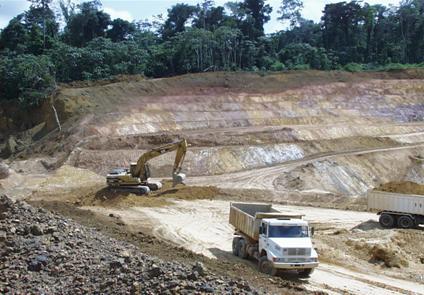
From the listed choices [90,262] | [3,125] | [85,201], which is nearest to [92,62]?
[3,125]

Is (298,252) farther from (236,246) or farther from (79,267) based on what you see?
(79,267)

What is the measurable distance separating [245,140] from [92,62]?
27.4 meters

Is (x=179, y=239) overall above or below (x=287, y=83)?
below

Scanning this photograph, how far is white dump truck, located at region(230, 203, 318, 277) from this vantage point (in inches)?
797

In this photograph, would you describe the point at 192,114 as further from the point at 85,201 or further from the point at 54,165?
the point at 85,201

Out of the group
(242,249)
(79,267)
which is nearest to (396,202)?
(242,249)

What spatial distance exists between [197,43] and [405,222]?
49527mm

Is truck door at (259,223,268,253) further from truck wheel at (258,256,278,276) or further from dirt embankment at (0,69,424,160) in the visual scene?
dirt embankment at (0,69,424,160)

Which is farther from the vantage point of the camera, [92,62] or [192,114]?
[92,62]

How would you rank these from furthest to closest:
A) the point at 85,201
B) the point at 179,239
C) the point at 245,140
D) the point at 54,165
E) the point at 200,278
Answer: the point at 245,140 < the point at 54,165 < the point at 85,201 < the point at 179,239 < the point at 200,278

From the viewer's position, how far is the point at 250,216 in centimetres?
2288

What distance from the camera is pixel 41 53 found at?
7756cm

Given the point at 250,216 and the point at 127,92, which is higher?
the point at 127,92

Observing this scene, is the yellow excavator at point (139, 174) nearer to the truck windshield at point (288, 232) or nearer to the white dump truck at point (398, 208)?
the white dump truck at point (398, 208)
